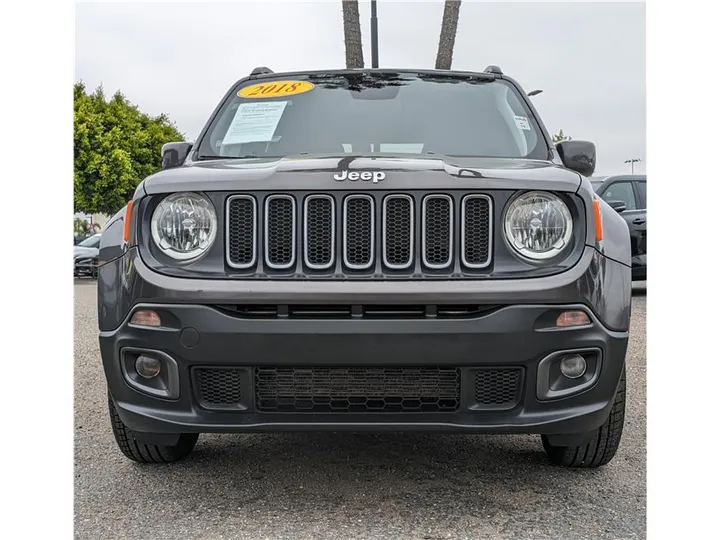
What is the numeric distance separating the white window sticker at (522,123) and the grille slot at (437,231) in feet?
4.50

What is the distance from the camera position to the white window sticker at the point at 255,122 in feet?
13.2

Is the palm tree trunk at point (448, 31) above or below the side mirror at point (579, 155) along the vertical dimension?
above

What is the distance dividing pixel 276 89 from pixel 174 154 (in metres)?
0.65

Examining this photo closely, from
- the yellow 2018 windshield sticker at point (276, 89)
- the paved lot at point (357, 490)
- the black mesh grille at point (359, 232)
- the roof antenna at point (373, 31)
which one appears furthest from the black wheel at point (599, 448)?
the roof antenna at point (373, 31)

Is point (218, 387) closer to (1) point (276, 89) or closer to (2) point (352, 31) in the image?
(1) point (276, 89)

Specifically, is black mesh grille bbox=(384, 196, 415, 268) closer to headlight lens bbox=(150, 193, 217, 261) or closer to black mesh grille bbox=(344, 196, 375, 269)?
black mesh grille bbox=(344, 196, 375, 269)

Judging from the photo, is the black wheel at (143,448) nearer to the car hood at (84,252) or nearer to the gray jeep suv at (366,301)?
the gray jeep suv at (366,301)

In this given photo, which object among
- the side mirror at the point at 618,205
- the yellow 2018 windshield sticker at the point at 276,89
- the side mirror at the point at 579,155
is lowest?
the side mirror at the point at 618,205

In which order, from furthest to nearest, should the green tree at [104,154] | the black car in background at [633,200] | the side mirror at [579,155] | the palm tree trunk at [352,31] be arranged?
the green tree at [104,154], the black car in background at [633,200], the palm tree trunk at [352,31], the side mirror at [579,155]

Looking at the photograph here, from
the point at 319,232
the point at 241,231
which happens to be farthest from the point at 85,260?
the point at 319,232

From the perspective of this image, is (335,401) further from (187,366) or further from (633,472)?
(633,472)

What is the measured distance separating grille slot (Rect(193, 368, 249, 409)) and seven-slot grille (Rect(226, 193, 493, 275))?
15.5 inches

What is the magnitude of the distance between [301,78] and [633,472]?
103 inches

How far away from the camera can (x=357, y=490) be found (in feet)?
11.3
